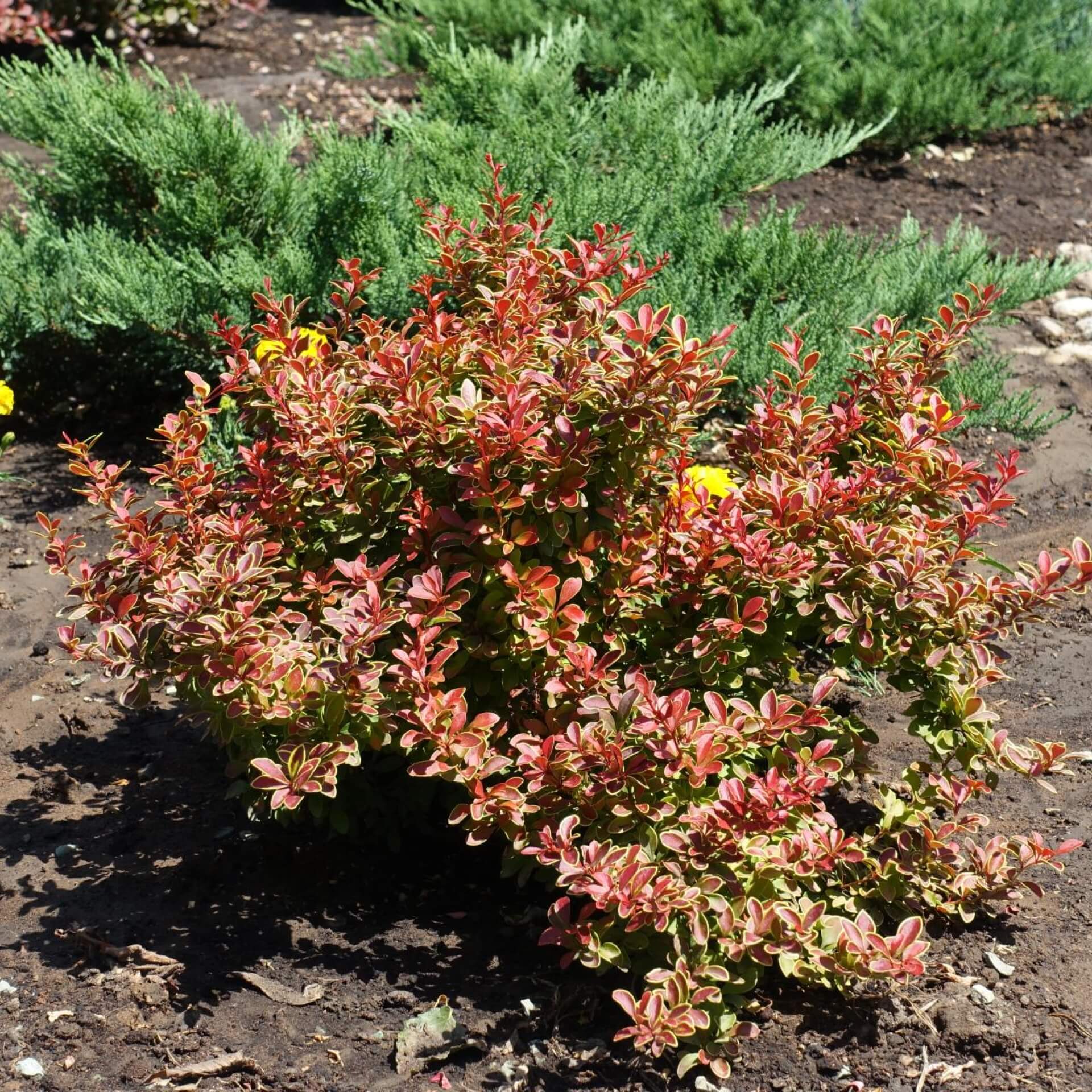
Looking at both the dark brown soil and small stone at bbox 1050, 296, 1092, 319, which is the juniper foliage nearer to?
the dark brown soil

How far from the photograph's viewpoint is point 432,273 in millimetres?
4004

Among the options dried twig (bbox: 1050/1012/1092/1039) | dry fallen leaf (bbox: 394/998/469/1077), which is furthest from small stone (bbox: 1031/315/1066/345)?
dry fallen leaf (bbox: 394/998/469/1077)

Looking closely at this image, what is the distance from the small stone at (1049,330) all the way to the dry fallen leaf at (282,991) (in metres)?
3.92

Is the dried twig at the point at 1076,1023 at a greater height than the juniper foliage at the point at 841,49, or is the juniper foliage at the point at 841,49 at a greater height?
the juniper foliage at the point at 841,49

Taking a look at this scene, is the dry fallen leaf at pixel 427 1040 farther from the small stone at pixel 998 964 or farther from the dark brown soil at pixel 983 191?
the dark brown soil at pixel 983 191

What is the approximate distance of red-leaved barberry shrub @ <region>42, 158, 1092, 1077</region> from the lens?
6.86 ft

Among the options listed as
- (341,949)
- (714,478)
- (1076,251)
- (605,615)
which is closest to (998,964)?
(605,615)

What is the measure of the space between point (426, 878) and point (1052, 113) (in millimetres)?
6191

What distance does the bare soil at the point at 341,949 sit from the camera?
84.6 inches

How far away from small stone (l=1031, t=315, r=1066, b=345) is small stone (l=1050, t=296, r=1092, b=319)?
0.08m

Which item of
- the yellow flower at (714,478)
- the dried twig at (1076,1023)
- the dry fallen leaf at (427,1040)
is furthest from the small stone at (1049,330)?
the dry fallen leaf at (427,1040)

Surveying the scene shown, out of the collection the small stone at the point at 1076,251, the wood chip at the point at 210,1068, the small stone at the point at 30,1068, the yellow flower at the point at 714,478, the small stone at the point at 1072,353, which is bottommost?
the small stone at the point at 1072,353

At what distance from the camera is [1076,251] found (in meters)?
5.61

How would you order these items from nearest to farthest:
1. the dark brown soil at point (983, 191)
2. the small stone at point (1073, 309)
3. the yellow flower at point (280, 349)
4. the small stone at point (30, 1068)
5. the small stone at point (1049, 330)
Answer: the small stone at point (30, 1068), the yellow flower at point (280, 349), the small stone at point (1049, 330), the small stone at point (1073, 309), the dark brown soil at point (983, 191)
